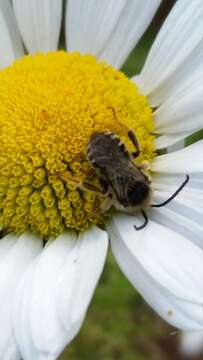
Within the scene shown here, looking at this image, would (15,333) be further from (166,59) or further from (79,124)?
(166,59)

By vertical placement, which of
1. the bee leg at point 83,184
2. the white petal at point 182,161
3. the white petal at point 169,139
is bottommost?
the white petal at point 182,161

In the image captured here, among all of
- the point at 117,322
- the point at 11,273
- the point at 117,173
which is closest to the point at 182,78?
the point at 117,173

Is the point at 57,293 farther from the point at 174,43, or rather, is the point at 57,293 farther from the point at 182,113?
the point at 174,43

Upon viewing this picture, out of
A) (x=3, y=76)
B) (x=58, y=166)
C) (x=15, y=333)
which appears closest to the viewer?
(x=15, y=333)

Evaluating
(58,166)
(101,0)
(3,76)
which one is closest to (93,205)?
(58,166)

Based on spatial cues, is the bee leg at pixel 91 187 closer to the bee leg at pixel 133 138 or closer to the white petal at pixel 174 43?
the bee leg at pixel 133 138

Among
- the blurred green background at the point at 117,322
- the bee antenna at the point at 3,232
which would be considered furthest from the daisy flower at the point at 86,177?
the blurred green background at the point at 117,322
